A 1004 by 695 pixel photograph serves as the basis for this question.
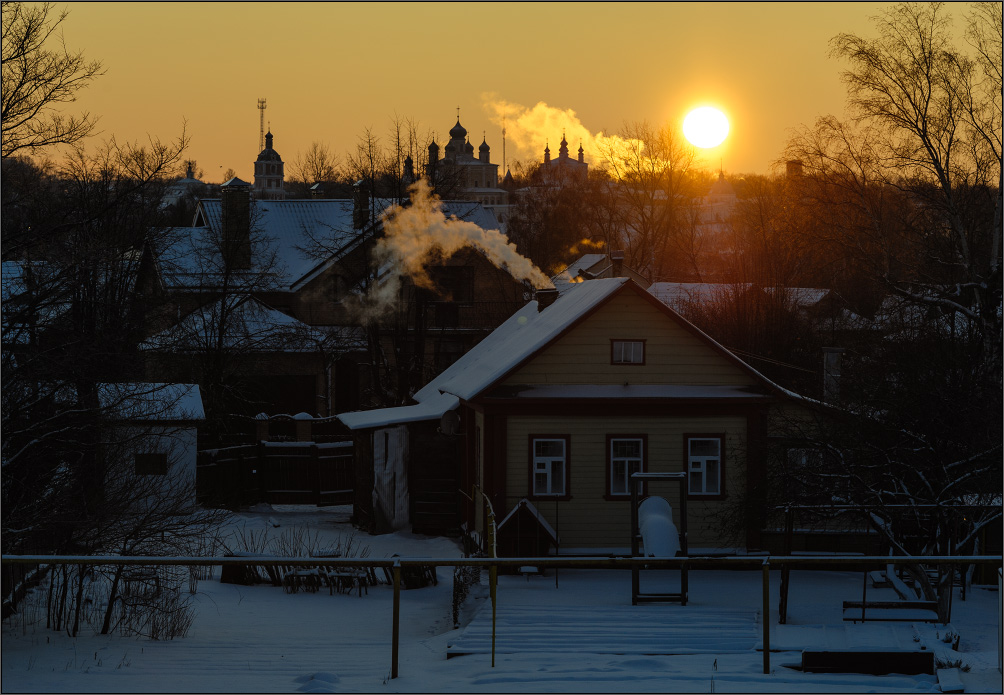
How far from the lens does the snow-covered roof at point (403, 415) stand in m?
25.7

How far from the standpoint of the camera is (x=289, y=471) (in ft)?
98.8

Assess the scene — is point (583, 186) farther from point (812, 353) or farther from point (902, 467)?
point (902, 467)

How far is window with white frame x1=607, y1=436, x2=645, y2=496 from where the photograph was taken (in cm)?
2316

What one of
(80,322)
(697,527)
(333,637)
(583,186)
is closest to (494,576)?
(333,637)

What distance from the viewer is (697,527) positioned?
23.0 meters

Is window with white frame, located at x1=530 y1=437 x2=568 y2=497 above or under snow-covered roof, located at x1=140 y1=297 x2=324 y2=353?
under

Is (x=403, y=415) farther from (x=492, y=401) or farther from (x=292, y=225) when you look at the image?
(x=292, y=225)

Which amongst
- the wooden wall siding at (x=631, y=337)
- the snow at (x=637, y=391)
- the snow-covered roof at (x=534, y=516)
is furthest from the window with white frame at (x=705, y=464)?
the snow-covered roof at (x=534, y=516)

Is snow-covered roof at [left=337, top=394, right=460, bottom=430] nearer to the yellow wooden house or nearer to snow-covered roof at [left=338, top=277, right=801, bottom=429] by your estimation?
snow-covered roof at [left=338, top=277, right=801, bottom=429]

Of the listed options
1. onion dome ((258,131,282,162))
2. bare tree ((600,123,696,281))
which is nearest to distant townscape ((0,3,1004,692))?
bare tree ((600,123,696,281))

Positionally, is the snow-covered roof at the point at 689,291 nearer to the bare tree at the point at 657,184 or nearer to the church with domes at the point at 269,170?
the bare tree at the point at 657,184

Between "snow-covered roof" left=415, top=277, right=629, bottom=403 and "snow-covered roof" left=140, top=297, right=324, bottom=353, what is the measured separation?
10.0 metres

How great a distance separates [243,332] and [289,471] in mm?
12089

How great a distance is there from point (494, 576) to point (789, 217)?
30.9 meters
